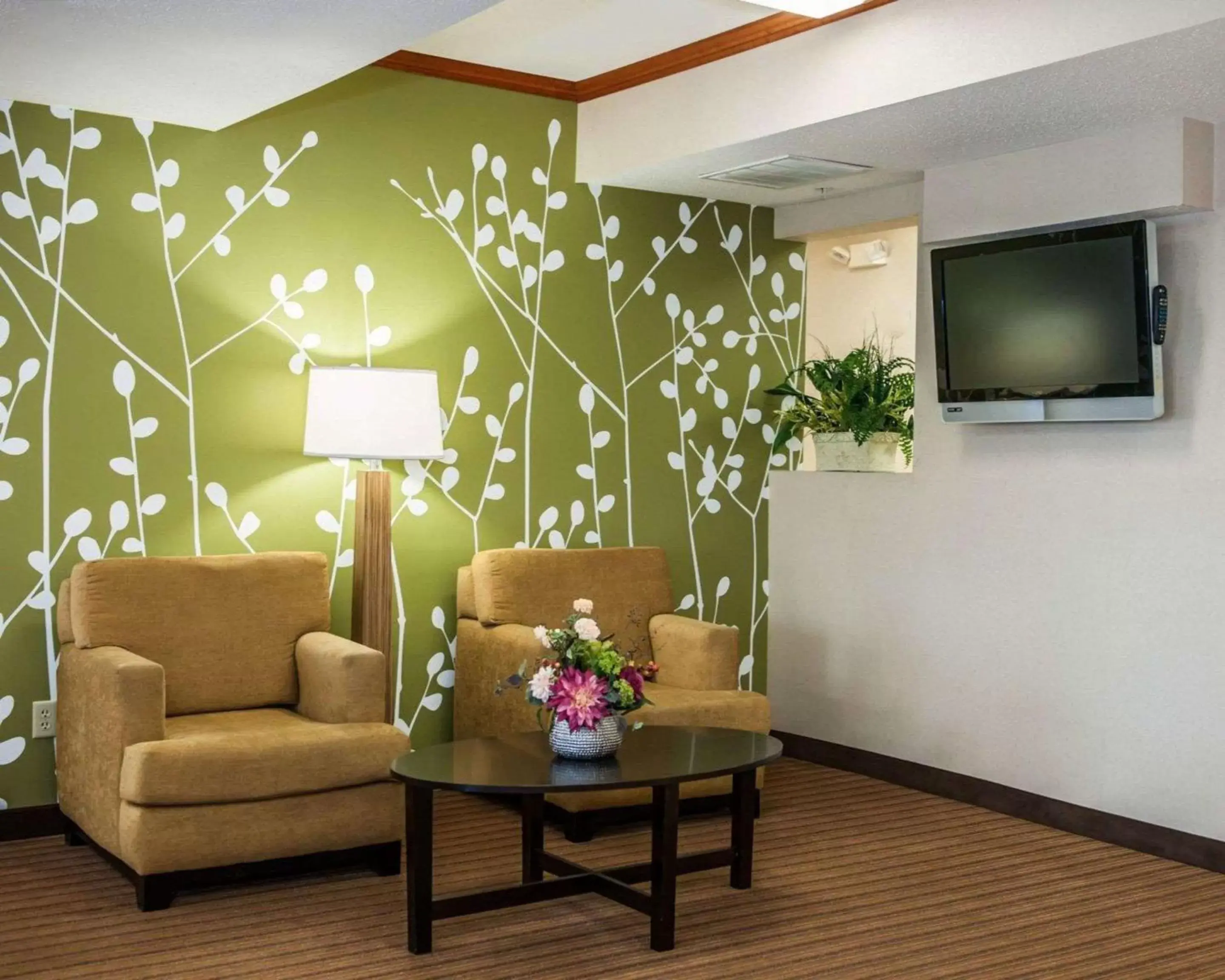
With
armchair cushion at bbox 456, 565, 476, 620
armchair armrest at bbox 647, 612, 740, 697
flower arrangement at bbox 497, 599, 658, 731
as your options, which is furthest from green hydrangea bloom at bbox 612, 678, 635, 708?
armchair cushion at bbox 456, 565, 476, 620

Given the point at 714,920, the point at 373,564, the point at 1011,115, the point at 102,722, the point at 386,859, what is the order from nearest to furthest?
the point at 714,920
the point at 102,722
the point at 386,859
the point at 1011,115
the point at 373,564

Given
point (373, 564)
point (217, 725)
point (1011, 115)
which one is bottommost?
point (217, 725)

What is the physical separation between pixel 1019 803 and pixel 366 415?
271 centimetres

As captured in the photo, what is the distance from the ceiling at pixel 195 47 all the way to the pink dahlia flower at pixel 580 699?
1.73 metres

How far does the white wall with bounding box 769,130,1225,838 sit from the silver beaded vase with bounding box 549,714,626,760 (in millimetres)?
1960

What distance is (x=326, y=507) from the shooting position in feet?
16.8

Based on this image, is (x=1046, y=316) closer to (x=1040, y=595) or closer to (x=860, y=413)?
(x=1040, y=595)

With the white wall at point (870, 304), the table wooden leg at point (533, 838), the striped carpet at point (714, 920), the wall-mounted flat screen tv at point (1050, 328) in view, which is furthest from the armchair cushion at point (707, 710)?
the white wall at point (870, 304)

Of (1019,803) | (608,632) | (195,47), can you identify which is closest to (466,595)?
(608,632)

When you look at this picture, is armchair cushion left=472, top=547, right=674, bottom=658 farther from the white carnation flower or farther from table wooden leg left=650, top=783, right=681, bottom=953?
table wooden leg left=650, top=783, right=681, bottom=953

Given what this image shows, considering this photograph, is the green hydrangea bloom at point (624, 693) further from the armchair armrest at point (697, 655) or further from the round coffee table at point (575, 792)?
the armchair armrest at point (697, 655)

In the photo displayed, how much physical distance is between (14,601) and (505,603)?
1654mm

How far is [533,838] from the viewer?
4.00 meters

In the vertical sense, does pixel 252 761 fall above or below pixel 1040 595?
below
